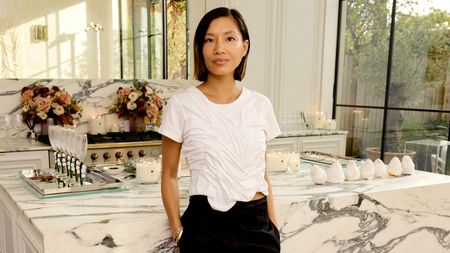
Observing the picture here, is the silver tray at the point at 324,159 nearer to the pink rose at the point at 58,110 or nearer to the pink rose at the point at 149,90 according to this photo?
the pink rose at the point at 149,90

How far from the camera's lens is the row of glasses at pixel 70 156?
201 cm

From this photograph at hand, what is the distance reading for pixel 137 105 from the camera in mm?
4301

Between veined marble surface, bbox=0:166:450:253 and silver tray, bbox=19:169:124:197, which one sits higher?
silver tray, bbox=19:169:124:197

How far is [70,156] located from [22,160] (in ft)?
5.21

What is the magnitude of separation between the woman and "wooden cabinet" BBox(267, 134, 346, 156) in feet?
9.84

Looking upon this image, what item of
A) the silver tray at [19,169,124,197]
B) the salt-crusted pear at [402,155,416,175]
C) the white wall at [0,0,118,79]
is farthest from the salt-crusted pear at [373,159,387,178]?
the white wall at [0,0,118,79]

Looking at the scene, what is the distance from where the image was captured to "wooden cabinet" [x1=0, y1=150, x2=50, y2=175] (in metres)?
3.37

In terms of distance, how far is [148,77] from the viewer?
5066 millimetres

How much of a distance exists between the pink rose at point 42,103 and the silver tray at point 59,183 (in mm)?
1819

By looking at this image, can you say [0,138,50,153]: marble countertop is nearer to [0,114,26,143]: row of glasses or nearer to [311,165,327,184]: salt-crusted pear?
[0,114,26,143]: row of glasses

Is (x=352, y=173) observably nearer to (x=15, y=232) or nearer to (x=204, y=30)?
(x=204, y=30)

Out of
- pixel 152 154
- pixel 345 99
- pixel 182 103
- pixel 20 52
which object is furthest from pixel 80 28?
pixel 182 103

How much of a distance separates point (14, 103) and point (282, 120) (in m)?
2.91

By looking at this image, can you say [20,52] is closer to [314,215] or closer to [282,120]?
[282,120]
